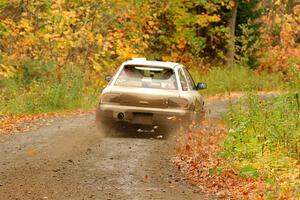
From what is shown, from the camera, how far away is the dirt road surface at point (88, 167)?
30.3 ft

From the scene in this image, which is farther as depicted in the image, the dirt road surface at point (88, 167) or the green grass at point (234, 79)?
the green grass at point (234, 79)

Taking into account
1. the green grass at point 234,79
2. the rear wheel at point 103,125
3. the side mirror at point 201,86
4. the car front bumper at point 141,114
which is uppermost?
the side mirror at point 201,86

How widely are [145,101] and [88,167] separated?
10.5 feet

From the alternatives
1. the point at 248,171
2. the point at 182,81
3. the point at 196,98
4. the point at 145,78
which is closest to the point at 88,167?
the point at 248,171

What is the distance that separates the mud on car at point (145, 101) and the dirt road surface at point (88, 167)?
0.46 m

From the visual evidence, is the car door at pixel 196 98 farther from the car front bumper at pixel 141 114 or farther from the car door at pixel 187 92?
the car front bumper at pixel 141 114

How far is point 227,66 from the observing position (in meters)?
34.5

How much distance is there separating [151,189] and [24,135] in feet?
21.5

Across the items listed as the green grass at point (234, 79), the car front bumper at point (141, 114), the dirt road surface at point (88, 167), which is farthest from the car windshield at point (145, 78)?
the green grass at point (234, 79)

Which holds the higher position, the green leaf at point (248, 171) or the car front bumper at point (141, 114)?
the green leaf at point (248, 171)

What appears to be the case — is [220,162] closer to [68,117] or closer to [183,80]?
[183,80]

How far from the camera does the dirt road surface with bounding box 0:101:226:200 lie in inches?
364

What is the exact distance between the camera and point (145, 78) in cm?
1455

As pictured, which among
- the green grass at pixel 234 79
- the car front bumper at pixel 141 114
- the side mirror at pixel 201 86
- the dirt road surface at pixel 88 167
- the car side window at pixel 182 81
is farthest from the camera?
the green grass at pixel 234 79
